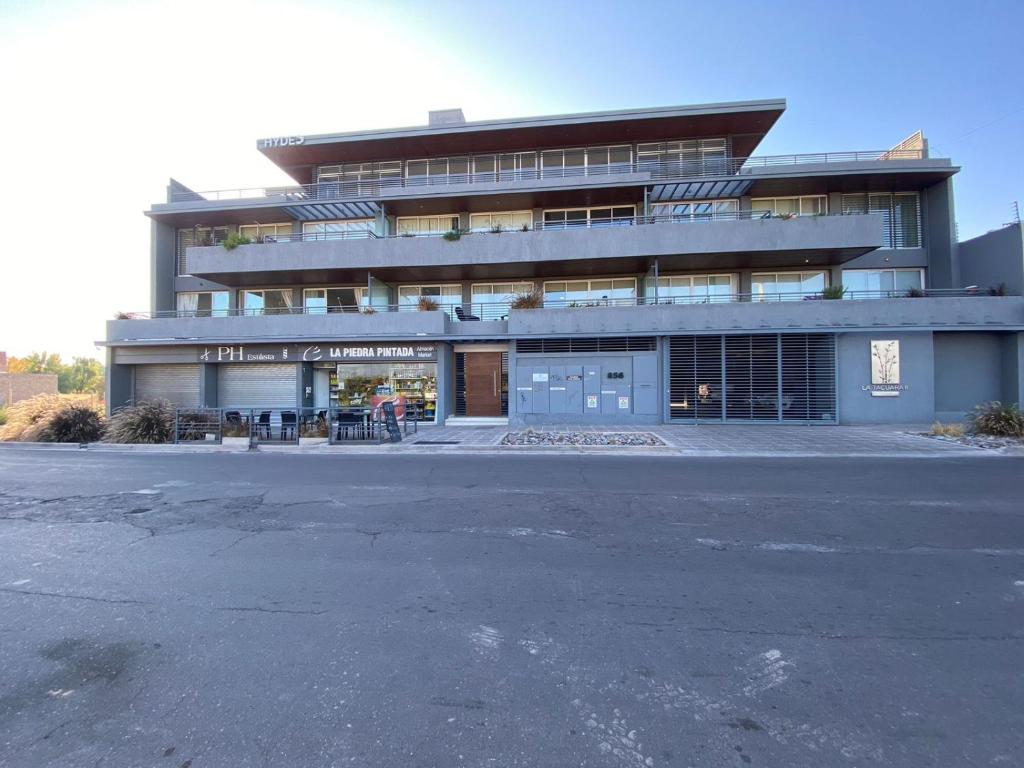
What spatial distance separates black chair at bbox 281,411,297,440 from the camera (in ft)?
51.0

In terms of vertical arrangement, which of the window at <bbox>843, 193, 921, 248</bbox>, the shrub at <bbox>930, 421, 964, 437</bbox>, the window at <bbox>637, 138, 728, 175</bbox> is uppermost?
the window at <bbox>637, 138, 728, 175</bbox>

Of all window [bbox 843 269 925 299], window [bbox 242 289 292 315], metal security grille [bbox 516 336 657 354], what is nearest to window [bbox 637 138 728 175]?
window [bbox 843 269 925 299]

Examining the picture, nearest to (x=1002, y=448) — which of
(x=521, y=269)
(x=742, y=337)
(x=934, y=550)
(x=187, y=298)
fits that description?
(x=742, y=337)

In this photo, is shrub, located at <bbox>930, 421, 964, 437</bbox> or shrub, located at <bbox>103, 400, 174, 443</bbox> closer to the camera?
shrub, located at <bbox>930, 421, 964, 437</bbox>

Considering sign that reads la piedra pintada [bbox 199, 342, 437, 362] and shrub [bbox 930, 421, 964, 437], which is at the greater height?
sign that reads la piedra pintada [bbox 199, 342, 437, 362]

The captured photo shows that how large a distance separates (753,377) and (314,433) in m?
16.7

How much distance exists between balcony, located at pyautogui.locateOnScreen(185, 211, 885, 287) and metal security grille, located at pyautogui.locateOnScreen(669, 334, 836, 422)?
3989 mm

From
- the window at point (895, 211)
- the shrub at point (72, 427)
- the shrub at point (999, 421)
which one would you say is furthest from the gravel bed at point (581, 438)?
the window at point (895, 211)

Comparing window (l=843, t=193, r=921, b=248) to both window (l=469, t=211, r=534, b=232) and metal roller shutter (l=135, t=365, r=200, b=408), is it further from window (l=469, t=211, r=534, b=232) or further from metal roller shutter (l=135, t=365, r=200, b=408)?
metal roller shutter (l=135, t=365, r=200, b=408)

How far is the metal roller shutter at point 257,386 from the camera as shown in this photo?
22406mm

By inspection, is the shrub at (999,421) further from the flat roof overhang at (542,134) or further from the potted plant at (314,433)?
the potted plant at (314,433)

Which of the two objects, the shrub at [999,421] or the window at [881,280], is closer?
the shrub at [999,421]

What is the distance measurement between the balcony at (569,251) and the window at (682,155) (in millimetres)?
2551

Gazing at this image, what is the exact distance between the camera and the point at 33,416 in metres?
17.4
